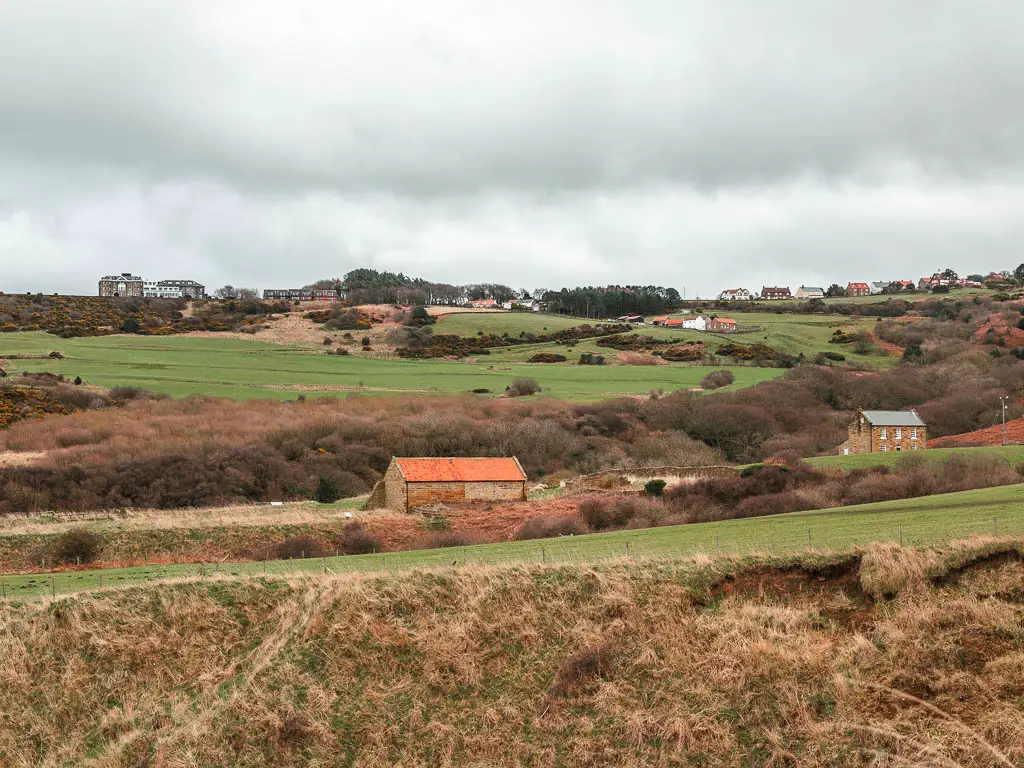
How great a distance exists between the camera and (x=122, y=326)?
452 ft

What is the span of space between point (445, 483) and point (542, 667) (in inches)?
1171

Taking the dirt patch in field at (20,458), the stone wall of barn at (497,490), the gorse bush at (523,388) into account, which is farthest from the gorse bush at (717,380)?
the dirt patch in field at (20,458)

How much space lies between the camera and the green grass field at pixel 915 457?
4788 cm

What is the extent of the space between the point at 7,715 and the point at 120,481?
42056 millimetres

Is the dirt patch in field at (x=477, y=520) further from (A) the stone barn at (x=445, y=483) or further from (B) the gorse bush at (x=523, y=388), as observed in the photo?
(B) the gorse bush at (x=523, y=388)

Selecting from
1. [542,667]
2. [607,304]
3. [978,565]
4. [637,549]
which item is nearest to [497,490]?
[637,549]

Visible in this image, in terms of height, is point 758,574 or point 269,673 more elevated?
point 758,574

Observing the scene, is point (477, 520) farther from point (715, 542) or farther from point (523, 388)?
point (523, 388)

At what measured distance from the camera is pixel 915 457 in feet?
160

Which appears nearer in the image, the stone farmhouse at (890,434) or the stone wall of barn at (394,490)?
the stone wall of barn at (394,490)

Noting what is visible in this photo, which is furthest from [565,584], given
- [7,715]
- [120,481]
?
[120,481]

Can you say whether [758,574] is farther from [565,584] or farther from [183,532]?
[183,532]

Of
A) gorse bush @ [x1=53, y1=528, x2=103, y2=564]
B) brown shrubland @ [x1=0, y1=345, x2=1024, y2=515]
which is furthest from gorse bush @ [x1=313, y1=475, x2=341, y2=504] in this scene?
gorse bush @ [x1=53, y1=528, x2=103, y2=564]

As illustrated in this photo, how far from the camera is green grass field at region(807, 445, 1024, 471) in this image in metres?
47.9
